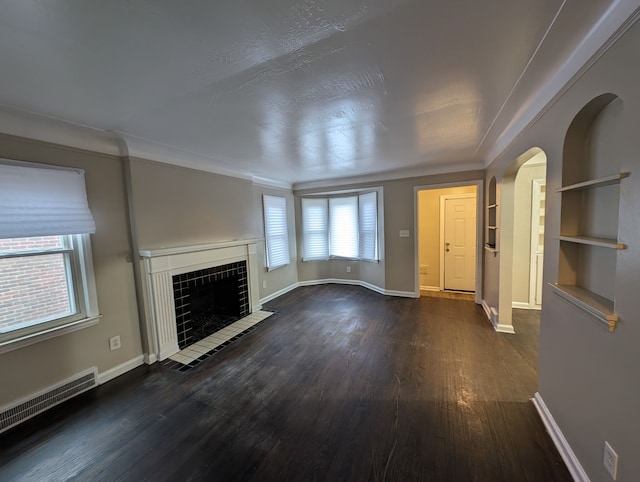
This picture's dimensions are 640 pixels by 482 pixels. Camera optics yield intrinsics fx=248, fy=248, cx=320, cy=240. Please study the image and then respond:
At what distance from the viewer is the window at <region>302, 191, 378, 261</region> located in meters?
5.16

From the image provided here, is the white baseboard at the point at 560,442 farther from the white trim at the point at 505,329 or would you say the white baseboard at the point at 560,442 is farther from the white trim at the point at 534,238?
the white trim at the point at 534,238

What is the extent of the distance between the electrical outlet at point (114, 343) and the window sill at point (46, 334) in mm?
256

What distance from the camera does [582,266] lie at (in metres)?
1.59

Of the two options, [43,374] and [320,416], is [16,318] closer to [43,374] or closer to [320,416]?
[43,374]

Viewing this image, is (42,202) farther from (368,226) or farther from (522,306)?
(522,306)

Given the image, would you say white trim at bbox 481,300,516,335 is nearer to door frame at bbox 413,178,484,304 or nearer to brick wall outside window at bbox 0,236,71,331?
door frame at bbox 413,178,484,304

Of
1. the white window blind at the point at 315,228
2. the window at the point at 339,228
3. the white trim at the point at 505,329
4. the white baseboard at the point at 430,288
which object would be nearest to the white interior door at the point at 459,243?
the white baseboard at the point at 430,288

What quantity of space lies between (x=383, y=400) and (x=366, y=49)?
249 centimetres

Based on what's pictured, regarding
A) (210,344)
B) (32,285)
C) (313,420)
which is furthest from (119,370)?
(313,420)

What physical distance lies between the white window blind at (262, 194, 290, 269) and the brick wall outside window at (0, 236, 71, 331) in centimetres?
286

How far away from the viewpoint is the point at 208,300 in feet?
12.7

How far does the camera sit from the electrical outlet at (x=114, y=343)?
253 cm

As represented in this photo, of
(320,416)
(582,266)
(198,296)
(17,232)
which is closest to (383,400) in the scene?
(320,416)

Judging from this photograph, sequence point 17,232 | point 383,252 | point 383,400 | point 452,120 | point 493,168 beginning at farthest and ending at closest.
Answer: point 383,252, point 493,168, point 452,120, point 383,400, point 17,232
